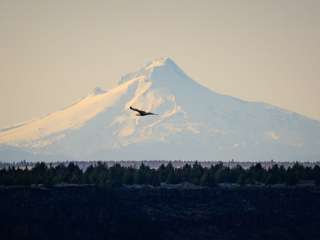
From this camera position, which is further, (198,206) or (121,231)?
(198,206)

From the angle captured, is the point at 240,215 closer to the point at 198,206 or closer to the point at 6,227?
the point at 198,206

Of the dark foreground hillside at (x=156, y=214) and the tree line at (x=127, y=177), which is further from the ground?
the tree line at (x=127, y=177)

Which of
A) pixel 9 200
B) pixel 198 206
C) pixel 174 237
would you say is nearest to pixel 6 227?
pixel 9 200

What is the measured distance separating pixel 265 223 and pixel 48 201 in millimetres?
30834

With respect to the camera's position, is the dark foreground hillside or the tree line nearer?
the dark foreground hillside

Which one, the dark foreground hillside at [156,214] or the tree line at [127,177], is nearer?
the dark foreground hillside at [156,214]

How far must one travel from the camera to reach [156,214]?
164 m

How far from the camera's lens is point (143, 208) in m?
166

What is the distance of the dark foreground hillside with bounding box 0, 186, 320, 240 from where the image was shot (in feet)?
494

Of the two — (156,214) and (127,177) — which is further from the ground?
(127,177)

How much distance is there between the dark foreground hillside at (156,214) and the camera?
150 m

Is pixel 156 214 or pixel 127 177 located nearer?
pixel 156 214

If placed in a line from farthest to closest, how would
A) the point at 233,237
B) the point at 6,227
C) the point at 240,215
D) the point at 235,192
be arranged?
the point at 235,192 → the point at 240,215 → the point at 233,237 → the point at 6,227

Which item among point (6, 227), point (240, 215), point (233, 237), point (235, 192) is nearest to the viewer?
point (6, 227)
